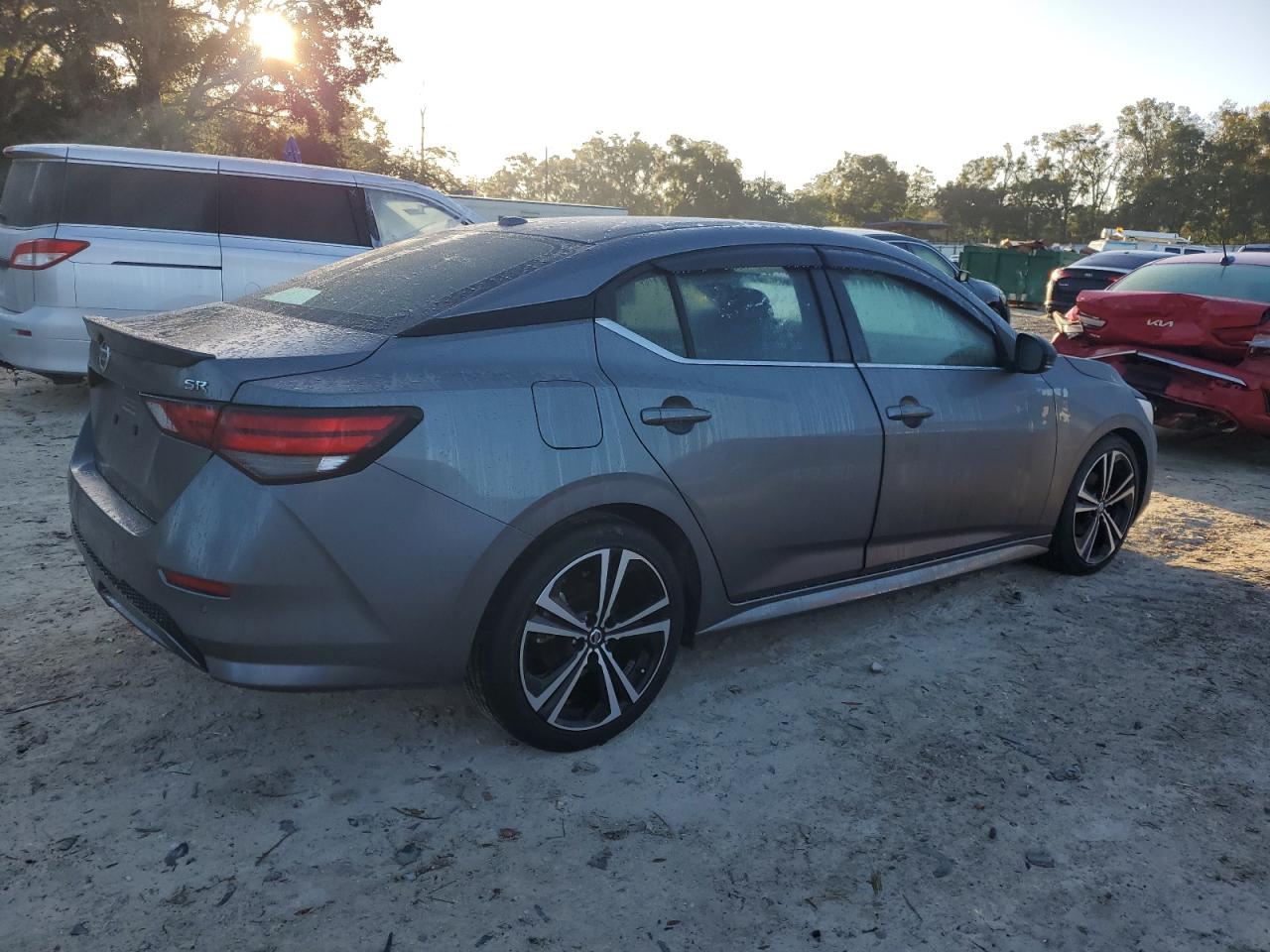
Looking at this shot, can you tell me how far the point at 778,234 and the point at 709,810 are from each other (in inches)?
81.0

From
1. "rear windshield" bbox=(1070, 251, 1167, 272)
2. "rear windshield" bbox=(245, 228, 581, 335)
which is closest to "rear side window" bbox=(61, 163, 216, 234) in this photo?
"rear windshield" bbox=(245, 228, 581, 335)

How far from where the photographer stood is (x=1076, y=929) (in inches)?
98.5

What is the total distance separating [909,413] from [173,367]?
8.36 ft

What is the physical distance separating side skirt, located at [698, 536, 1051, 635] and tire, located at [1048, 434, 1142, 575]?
6.2 inches

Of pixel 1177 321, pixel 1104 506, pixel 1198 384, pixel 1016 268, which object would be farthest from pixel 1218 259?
pixel 1016 268

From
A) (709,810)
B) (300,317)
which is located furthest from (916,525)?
(300,317)

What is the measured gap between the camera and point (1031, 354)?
4.31 metres

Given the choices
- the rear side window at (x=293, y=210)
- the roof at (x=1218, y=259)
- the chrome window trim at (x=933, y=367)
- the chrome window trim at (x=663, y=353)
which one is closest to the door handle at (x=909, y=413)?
the chrome window trim at (x=933, y=367)

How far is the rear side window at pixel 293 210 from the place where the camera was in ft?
25.3

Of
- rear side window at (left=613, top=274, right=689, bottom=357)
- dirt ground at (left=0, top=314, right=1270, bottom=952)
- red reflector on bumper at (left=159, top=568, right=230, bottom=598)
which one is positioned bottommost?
dirt ground at (left=0, top=314, right=1270, bottom=952)

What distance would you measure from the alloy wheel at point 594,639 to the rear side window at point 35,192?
5.94m

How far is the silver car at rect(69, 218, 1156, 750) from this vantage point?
8.70ft

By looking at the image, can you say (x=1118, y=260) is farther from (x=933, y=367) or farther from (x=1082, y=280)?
(x=933, y=367)

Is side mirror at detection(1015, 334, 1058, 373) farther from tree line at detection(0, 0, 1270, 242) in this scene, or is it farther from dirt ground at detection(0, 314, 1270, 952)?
tree line at detection(0, 0, 1270, 242)
